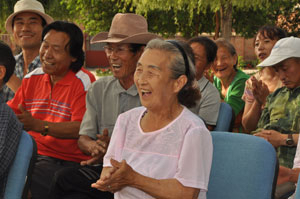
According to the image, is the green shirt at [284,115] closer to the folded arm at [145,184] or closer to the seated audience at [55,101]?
the folded arm at [145,184]

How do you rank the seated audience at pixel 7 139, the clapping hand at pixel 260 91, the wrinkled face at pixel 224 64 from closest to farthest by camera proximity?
the seated audience at pixel 7 139 → the clapping hand at pixel 260 91 → the wrinkled face at pixel 224 64

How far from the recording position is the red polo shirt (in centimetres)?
344

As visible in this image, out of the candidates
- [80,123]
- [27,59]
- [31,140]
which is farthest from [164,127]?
[27,59]

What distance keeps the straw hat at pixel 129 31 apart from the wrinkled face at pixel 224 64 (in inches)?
62.8

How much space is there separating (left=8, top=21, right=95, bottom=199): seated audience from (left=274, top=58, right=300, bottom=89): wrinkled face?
1.54 meters

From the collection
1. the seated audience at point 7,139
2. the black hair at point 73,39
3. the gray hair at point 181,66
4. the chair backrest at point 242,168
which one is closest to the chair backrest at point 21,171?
the seated audience at point 7,139

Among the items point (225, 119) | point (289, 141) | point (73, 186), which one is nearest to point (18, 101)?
point (73, 186)

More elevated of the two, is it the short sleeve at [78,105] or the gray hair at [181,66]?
the gray hair at [181,66]

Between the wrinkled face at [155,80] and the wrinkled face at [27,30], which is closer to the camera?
the wrinkled face at [155,80]

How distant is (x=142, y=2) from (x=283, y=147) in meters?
8.78

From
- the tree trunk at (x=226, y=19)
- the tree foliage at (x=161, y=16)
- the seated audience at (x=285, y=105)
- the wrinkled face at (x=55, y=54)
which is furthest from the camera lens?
the tree foliage at (x=161, y=16)

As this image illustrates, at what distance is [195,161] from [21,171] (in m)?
1.12

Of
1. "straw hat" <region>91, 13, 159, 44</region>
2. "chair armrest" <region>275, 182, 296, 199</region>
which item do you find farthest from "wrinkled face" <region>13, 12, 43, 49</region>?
"chair armrest" <region>275, 182, 296, 199</region>

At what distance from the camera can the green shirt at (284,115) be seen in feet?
10.4
